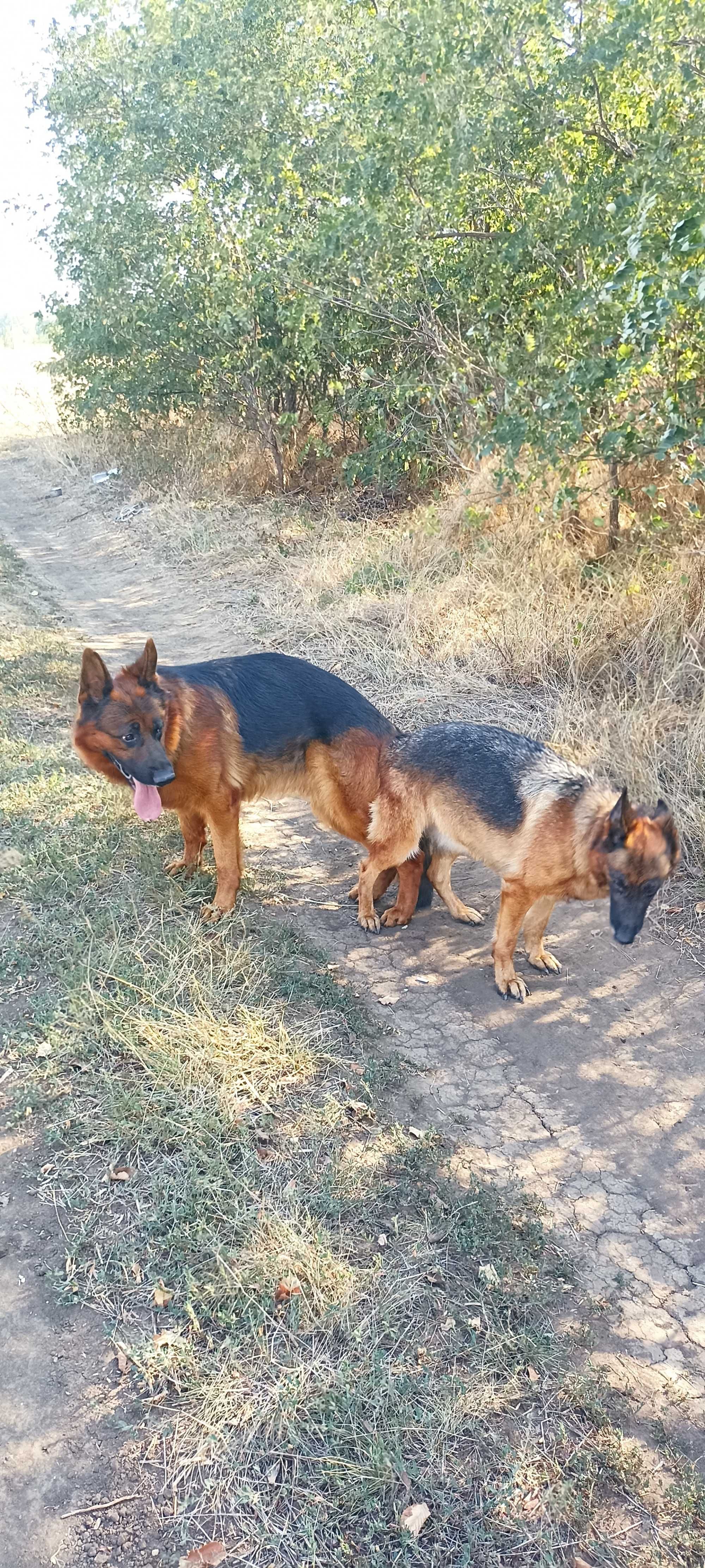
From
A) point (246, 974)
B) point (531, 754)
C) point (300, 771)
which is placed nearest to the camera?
point (246, 974)

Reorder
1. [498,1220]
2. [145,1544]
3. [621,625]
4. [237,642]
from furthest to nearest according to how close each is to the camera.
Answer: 1. [237,642]
2. [621,625]
3. [498,1220]
4. [145,1544]

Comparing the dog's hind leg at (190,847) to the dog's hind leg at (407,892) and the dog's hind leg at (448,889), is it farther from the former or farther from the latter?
the dog's hind leg at (448,889)

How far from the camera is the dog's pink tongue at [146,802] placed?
4.58 metres

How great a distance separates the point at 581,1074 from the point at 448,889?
1.46m

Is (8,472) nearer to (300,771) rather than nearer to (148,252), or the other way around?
(148,252)

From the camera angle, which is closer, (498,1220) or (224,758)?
(498,1220)

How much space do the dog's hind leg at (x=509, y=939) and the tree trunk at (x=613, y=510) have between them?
416 centimetres

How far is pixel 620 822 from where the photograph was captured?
4012 millimetres

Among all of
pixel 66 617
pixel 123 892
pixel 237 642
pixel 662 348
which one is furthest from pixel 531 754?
pixel 66 617

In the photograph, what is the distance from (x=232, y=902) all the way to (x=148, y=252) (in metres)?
11.2

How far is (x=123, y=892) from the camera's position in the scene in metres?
4.89

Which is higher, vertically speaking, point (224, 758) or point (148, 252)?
point (148, 252)

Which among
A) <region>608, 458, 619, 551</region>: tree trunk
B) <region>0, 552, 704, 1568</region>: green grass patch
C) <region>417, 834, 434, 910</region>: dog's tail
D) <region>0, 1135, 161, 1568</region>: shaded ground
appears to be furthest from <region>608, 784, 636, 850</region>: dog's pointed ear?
<region>608, 458, 619, 551</region>: tree trunk

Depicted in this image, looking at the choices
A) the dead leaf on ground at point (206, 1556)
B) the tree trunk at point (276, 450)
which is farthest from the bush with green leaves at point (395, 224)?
the dead leaf on ground at point (206, 1556)
